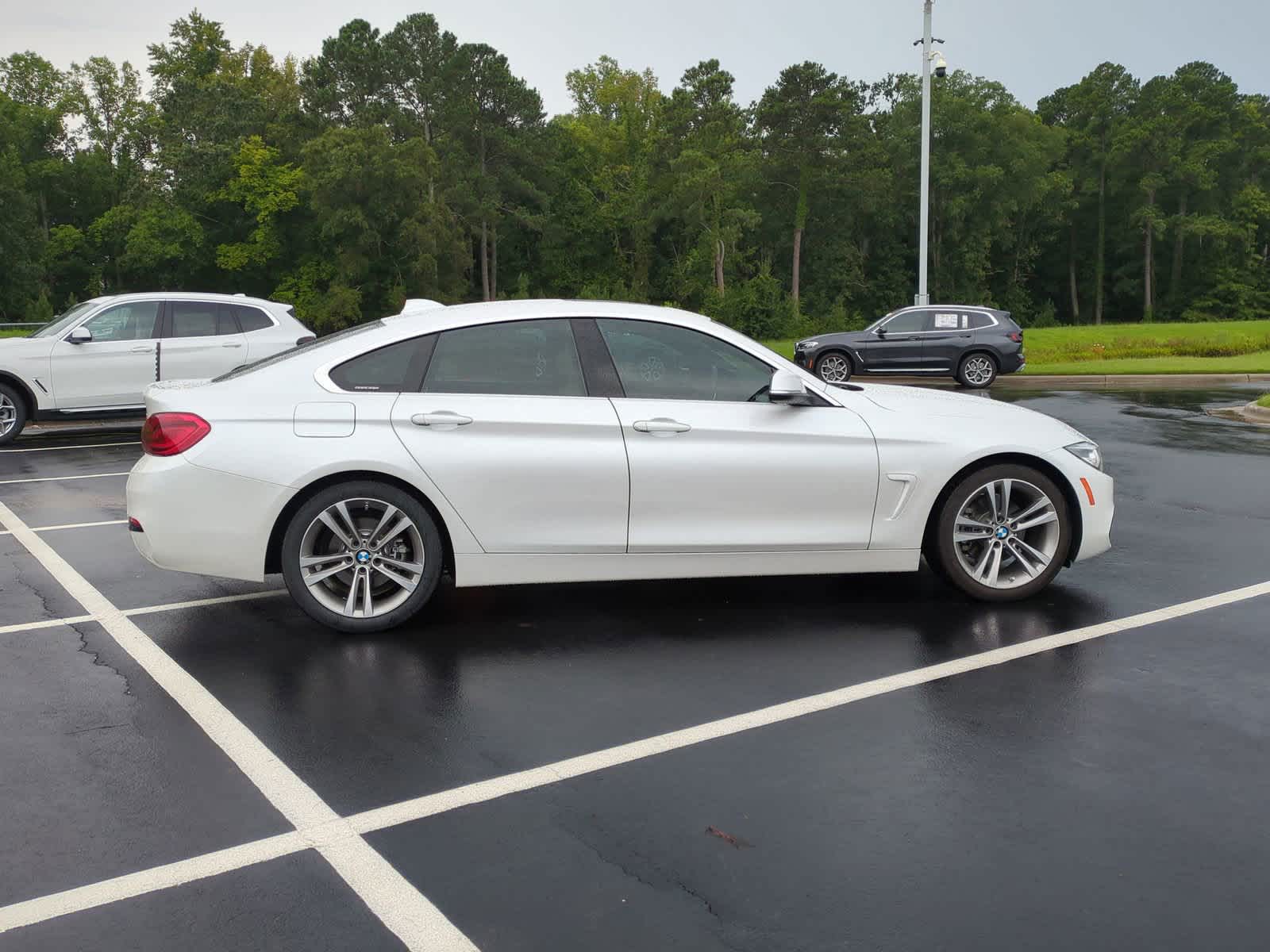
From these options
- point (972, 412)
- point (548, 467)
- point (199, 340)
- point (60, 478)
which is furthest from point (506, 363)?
point (199, 340)

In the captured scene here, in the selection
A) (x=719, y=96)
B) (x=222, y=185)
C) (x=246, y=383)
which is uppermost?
(x=719, y=96)

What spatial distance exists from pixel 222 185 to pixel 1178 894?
3084 inches

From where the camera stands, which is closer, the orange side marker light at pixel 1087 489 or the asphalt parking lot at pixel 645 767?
the asphalt parking lot at pixel 645 767

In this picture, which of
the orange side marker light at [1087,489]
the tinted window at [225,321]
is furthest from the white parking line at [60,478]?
the orange side marker light at [1087,489]

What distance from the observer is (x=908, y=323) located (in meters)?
23.9

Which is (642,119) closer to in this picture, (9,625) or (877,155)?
(877,155)

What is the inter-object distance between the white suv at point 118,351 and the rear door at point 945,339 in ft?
41.8

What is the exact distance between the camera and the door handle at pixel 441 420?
602cm

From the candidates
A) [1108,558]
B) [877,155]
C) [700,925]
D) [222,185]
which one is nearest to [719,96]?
[877,155]

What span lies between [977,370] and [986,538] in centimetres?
1765

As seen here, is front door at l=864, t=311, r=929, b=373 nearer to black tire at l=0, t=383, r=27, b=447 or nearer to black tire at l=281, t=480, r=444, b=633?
black tire at l=0, t=383, r=27, b=447

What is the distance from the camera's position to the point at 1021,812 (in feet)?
13.1

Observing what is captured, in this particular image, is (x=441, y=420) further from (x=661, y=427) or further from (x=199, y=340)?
(x=199, y=340)

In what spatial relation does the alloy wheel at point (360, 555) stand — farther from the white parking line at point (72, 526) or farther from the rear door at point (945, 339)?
the rear door at point (945, 339)
